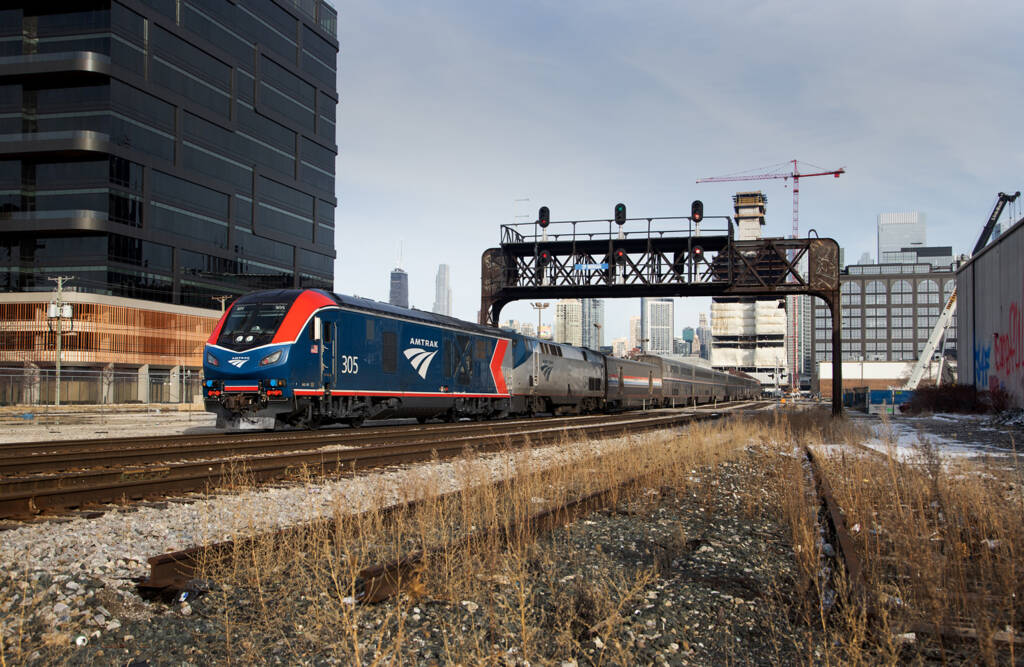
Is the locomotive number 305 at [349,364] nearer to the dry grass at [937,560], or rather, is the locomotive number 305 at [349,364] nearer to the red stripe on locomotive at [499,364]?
the red stripe on locomotive at [499,364]

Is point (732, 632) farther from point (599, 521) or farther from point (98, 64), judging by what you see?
point (98, 64)

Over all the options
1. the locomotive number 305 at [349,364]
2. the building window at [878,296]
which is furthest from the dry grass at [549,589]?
the building window at [878,296]

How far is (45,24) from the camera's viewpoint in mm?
60594

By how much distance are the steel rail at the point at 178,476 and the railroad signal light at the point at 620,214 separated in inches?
798

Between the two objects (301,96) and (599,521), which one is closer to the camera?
(599,521)

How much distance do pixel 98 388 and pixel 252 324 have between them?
38.4 meters

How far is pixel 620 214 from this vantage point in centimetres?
3344

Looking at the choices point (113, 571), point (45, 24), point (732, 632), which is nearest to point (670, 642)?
point (732, 632)

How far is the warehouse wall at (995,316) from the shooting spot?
27.3 m

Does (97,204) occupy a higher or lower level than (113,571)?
higher

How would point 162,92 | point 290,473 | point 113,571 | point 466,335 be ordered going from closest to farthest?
point 113,571, point 290,473, point 466,335, point 162,92

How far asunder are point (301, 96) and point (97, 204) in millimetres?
30179

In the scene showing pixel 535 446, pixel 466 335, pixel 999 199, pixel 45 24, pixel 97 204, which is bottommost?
pixel 535 446

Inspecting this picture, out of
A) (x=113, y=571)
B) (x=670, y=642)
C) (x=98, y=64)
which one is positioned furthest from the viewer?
(x=98, y=64)
